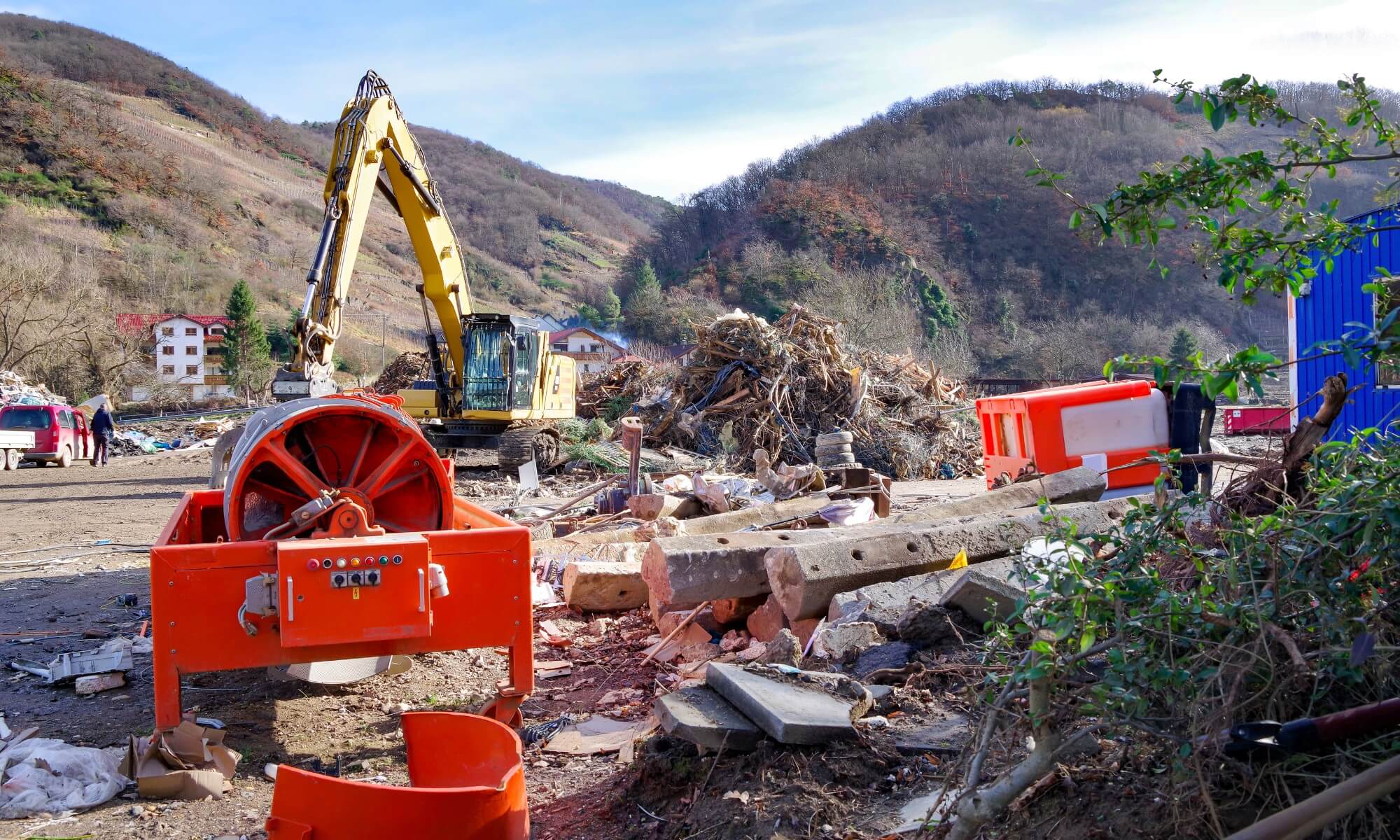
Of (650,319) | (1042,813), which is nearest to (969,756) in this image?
(1042,813)

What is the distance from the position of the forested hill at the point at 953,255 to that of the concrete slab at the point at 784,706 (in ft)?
106

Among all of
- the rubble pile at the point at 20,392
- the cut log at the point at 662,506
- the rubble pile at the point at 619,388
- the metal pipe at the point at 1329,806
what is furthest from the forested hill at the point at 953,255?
the metal pipe at the point at 1329,806

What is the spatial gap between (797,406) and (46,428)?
725 inches

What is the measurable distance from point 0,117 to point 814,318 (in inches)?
3455

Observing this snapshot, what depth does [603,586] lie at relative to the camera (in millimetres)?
7340

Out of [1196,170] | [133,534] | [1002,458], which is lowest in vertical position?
[133,534]

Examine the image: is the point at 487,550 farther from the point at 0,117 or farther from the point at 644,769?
the point at 0,117

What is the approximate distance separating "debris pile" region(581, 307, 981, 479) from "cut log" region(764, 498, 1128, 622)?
11.4 metres

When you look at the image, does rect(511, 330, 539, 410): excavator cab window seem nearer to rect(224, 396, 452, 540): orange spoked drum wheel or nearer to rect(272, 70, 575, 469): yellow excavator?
rect(272, 70, 575, 469): yellow excavator

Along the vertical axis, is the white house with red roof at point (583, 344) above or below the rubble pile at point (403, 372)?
above

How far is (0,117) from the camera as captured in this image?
8125 centimetres

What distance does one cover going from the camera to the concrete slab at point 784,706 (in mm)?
3660

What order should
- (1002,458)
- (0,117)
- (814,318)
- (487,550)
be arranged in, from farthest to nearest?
1. (0,117)
2. (814,318)
3. (1002,458)
4. (487,550)

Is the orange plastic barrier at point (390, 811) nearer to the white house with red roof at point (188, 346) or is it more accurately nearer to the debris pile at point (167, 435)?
the debris pile at point (167, 435)
